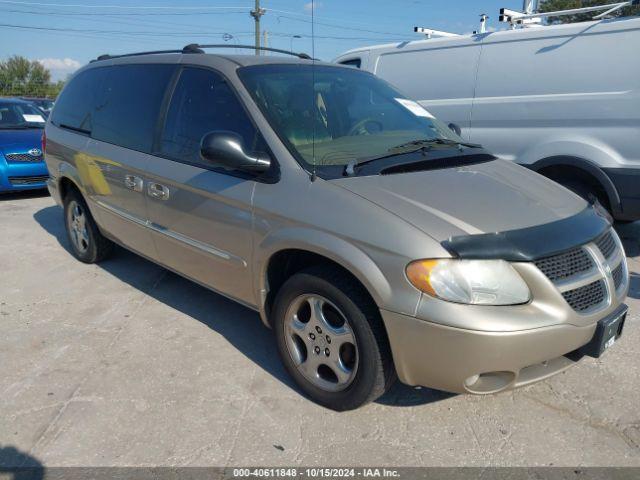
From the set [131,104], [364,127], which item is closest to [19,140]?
[131,104]

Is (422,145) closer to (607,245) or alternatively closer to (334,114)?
(334,114)

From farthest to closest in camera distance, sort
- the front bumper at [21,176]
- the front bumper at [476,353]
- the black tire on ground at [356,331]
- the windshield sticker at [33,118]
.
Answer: the windshield sticker at [33,118]
the front bumper at [21,176]
the black tire on ground at [356,331]
the front bumper at [476,353]

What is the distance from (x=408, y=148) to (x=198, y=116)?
1.35 metres

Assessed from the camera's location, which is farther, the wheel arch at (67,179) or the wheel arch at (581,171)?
the wheel arch at (581,171)

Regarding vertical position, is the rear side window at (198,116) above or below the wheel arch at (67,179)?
above

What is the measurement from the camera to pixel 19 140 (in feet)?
25.7

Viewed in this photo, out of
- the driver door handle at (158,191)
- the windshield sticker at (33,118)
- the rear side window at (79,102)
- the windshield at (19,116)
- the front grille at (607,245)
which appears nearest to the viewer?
the front grille at (607,245)

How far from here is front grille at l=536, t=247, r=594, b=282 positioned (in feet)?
7.26

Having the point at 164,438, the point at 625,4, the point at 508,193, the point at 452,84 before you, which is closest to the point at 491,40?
the point at 452,84

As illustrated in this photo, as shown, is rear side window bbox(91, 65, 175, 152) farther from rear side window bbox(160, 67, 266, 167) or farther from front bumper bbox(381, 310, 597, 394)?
front bumper bbox(381, 310, 597, 394)

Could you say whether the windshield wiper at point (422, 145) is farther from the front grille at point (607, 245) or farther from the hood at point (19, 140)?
the hood at point (19, 140)

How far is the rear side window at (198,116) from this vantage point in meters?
2.97

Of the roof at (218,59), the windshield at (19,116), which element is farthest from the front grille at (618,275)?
the windshield at (19,116)

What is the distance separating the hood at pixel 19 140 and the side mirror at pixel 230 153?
6330 millimetres
